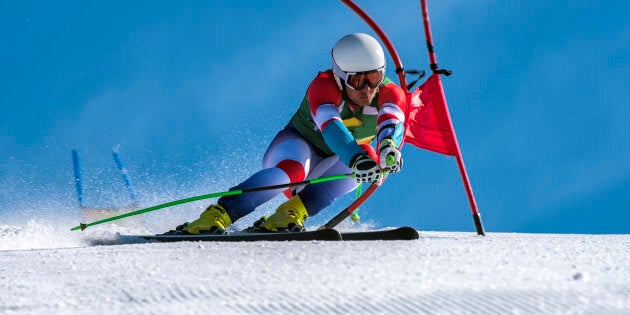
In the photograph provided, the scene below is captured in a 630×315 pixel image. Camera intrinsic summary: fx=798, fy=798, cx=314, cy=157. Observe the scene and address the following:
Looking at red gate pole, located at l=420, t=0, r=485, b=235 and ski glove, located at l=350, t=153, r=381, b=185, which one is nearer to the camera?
ski glove, located at l=350, t=153, r=381, b=185

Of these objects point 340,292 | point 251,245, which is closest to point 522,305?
point 340,292

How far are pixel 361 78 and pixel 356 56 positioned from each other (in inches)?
6.1

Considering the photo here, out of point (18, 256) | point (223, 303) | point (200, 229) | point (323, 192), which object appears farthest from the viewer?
point (323, 192)

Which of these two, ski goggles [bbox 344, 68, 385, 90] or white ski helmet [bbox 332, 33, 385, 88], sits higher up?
white ski helmet [bbox 332, 33, 385, 88]

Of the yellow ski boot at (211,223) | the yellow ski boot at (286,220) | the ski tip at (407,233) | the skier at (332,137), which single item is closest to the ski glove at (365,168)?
the skier at (332,137)

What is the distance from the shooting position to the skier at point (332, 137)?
203 inches

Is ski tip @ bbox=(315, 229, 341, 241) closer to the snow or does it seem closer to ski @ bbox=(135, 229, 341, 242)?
ski @ bbox=(135, 229, 341, 242)

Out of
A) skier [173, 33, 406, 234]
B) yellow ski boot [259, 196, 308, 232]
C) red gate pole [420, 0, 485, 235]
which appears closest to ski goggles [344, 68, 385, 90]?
skier [173, 33, 406, 234]

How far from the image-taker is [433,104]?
6102 millimetres

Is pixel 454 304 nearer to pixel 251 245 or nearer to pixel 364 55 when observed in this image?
pixel 251 245

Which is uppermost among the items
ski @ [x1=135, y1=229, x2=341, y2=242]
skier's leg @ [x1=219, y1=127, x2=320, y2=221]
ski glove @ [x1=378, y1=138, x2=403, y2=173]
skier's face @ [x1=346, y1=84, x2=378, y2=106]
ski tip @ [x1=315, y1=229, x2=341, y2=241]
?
skier's face @ [x1=346, y1=84, x2=378, y2=106]

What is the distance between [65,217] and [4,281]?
11.2ft

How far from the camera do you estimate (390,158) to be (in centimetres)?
495

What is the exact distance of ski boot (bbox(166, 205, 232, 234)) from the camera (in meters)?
5.32
